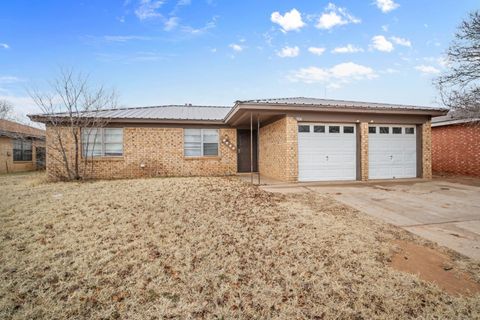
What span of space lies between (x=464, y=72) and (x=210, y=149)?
11.8 m

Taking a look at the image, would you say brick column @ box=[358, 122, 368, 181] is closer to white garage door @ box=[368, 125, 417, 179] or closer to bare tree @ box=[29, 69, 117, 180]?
white garage door @ box=[368, 125, 417, 179]

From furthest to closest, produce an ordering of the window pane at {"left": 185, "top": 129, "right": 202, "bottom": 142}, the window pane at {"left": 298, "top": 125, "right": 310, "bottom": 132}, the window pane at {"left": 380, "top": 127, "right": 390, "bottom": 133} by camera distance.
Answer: the window pane at {"left": 185, "top": 129, "right": 202, "bottom": 142} → the window pane at {"left": 380, "top": 127, "right": 390, "bottom": 133} → the window pane at {"left": 298, "top": 125, "right": 310, "bottom": 132}

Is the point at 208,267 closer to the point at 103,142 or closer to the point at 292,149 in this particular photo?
the point at 292,149

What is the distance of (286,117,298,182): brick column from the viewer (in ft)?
29.2

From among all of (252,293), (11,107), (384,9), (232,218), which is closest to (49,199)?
(232,218)

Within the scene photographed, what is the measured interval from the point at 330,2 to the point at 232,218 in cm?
982

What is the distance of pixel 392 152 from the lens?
10195mm

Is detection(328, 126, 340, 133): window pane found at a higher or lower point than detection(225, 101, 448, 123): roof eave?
lower

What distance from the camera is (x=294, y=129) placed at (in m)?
8.97

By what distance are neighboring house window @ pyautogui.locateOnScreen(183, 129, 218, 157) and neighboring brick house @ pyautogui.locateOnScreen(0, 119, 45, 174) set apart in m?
10.9

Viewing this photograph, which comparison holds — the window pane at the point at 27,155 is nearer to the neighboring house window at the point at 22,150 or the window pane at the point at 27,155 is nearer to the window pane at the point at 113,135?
the neighboring house window at the point at 22,150

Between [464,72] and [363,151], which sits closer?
[363,151]

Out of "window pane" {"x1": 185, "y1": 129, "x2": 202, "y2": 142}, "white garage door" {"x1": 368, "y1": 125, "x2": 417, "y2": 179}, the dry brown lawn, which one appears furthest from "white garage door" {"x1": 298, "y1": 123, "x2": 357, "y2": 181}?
"window pane" {"x1": 185, "y1": 129, "x2": 202, "y2": 142}

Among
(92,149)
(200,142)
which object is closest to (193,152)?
(200,142)
